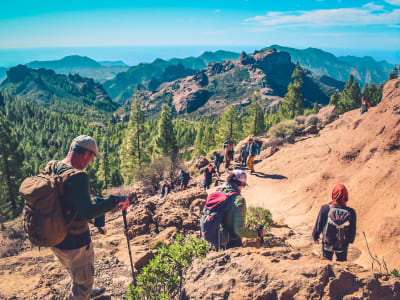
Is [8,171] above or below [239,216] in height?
below

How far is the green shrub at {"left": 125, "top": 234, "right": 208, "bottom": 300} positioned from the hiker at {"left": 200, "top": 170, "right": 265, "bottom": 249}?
0.35 m

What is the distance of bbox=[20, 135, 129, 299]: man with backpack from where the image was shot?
2.87 metres

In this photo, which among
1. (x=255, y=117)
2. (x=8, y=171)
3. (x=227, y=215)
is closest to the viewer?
(x=227, y=215)

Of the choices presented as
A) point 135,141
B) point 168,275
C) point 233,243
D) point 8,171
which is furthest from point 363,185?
point 8,171

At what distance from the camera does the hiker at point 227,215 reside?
3574mm

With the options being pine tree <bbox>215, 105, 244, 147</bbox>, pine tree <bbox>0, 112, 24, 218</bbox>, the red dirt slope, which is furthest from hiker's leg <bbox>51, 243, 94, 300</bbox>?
pine tree <bbox>215, 105, 244, 147</bbox>

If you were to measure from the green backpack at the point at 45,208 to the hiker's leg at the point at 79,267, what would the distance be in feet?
1.50

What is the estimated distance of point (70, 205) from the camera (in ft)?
10.00

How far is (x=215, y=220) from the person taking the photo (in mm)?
3641

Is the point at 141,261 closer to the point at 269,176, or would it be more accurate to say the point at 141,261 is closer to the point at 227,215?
the point at 227,215

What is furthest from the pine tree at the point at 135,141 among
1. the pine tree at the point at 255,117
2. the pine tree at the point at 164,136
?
the pine tree at the point at 255,117

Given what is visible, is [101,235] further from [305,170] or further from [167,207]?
[305,170]

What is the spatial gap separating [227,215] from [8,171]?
31.1m

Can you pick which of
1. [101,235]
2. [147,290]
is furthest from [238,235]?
[101,235]
